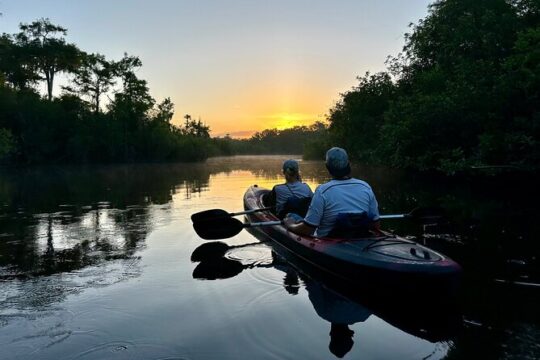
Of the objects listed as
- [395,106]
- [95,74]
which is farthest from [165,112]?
[395,106]

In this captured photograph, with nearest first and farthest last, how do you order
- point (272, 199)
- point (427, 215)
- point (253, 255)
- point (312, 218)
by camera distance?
point (312, 218) → point (427, 215) → point (253, 255) → point (272, 199)

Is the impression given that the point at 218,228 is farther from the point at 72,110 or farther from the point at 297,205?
the point at 72,110

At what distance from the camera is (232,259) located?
286 inches

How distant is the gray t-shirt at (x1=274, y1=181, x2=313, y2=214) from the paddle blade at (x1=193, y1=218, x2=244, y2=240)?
96 cm

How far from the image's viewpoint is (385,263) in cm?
480

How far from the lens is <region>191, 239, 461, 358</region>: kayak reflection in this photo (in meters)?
4.24

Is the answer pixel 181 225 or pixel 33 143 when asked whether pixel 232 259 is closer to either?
pixel 181 225

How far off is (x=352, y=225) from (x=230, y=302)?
176cm

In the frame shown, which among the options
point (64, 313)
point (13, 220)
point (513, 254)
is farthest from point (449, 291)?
point (13, 220)

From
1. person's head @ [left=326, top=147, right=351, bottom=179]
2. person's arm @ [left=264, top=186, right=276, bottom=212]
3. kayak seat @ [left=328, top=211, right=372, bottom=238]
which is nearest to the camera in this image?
person's head @ [left=326, top=147, right=351, bottom=179]

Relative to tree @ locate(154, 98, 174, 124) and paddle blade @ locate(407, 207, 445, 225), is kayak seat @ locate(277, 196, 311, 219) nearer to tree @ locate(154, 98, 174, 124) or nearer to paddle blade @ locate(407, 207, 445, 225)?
paddle blade @ locate(407, 207, 445, 225)

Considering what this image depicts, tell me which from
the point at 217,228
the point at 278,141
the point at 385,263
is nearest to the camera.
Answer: the point at 385,263

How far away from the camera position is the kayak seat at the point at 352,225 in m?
5.60

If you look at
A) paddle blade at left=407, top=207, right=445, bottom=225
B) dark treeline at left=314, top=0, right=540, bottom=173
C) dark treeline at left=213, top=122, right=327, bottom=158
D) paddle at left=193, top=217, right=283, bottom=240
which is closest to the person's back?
paddle at left=193, top=217, right=283, bottom=240
